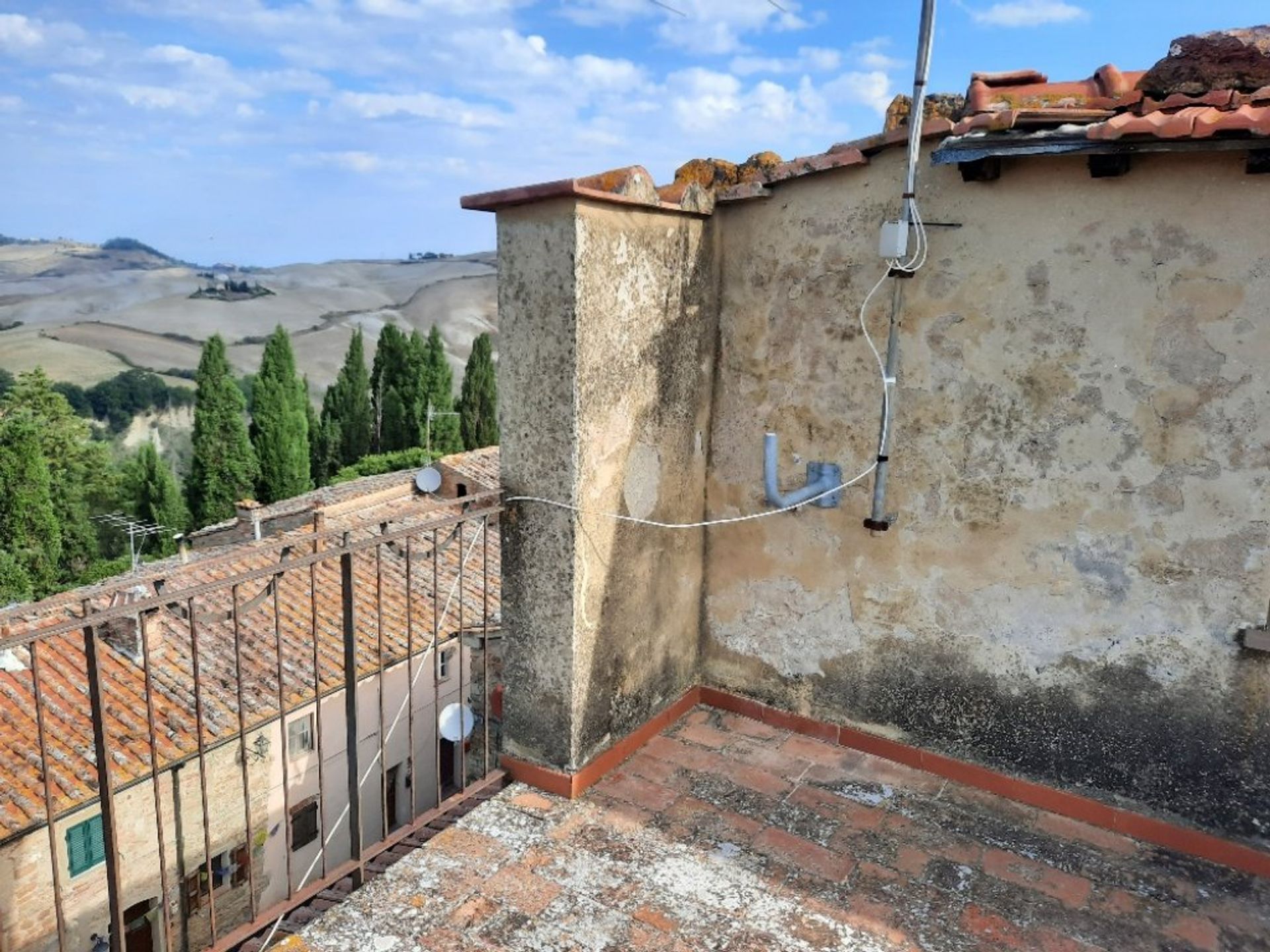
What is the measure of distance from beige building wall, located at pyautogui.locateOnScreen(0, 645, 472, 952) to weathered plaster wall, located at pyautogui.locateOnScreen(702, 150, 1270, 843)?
137 inches

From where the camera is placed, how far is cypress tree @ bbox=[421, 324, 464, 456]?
106 ft

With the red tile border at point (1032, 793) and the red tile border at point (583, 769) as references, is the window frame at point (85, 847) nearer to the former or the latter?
the red tile border at point (583, 769)

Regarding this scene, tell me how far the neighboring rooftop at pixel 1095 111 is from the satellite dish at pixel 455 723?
2045 millimetres

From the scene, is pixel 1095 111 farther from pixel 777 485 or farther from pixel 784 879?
pixel 784 879

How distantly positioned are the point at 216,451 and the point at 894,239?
27475mm

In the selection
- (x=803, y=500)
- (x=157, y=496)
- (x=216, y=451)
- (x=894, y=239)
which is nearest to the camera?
(x=894, y=239)

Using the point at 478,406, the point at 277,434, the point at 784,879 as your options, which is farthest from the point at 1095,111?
the point at 478,406

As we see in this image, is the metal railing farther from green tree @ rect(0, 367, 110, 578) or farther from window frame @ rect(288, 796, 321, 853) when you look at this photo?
green tree @ rect(0, 367, 110, 578)

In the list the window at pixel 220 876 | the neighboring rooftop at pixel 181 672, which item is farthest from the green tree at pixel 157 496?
the window at pixel 220 876

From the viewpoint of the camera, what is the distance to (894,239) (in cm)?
293

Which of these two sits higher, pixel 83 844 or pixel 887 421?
pixel 887 421

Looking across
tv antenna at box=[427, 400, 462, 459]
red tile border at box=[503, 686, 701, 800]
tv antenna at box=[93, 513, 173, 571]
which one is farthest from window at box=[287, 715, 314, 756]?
tv antenna at box=[427, 400, 462, 459]

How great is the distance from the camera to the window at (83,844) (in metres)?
8.01

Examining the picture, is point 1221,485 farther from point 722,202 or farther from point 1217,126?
point 722,202
